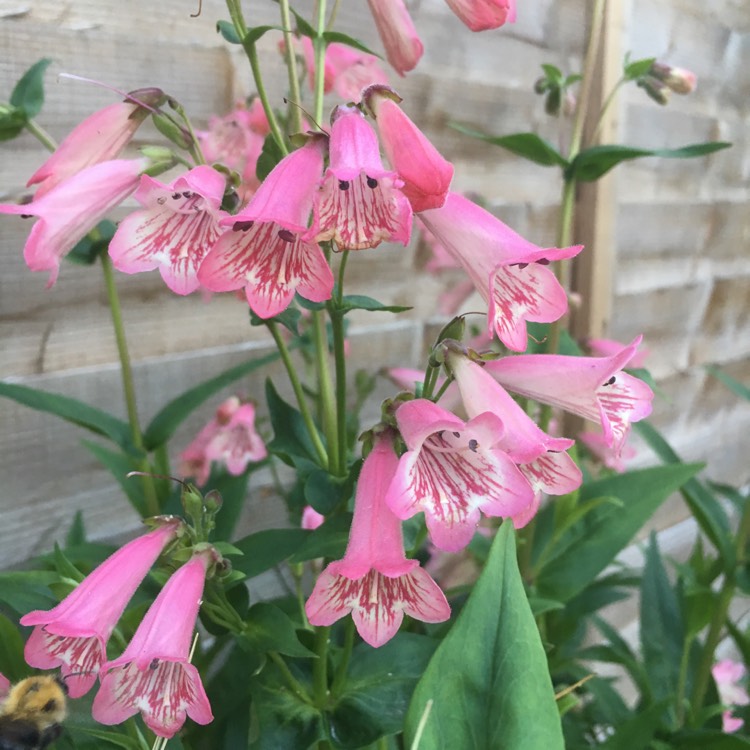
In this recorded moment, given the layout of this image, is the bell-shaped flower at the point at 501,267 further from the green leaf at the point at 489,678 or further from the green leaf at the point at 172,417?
the green leaf at the point at 172,417

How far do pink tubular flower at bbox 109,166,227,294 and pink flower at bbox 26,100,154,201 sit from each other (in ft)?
0.23

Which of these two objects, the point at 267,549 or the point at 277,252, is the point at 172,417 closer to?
the point at 267,549

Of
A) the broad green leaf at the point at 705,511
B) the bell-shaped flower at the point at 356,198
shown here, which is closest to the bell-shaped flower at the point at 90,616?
the bell-shaped flower at the point at 356,198

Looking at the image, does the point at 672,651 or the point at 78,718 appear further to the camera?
the point at 672,651

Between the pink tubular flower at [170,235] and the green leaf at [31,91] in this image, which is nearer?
the pink tubular flower at [170,235]

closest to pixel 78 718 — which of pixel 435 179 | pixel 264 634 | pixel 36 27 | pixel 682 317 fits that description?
pixel 264 634

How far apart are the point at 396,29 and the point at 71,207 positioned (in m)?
0.25

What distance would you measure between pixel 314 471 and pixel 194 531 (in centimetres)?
9

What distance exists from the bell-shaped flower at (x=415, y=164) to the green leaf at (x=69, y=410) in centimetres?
39

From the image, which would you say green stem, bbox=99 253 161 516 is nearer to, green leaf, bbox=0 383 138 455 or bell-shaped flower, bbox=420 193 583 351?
green leaf, bbox=0 383 138 455

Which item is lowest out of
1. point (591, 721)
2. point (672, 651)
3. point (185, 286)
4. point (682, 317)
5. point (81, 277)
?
point (591, 721)

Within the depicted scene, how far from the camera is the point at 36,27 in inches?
27.2

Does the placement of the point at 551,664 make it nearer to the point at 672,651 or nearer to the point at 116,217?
the point at 672,651

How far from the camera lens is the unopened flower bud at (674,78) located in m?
0.75
